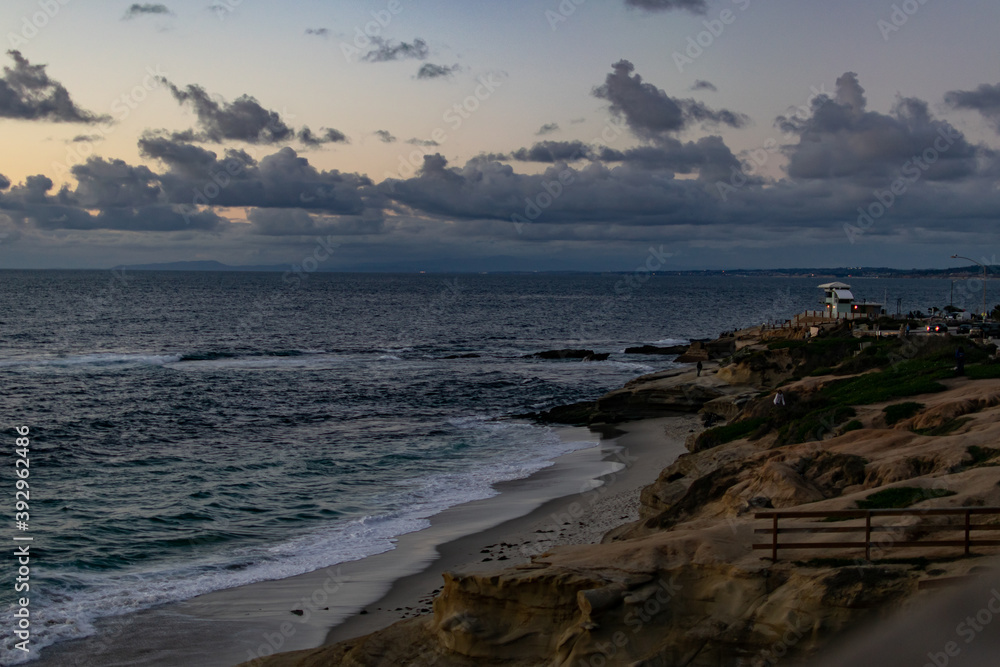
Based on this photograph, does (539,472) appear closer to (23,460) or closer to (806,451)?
(806,451)

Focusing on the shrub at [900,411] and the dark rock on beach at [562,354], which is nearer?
the shrub at [900,411]

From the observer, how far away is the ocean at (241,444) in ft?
65.6

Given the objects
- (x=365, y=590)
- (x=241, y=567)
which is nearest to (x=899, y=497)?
(x=365, y=590)

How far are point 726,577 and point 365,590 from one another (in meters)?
9.56

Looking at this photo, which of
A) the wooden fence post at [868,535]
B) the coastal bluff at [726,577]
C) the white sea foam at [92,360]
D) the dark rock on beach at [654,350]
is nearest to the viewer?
the coastal bluff at [726,577]

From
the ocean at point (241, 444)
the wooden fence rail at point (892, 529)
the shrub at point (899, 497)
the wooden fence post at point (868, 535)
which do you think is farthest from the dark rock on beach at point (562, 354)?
the wooden fence post at point (868, 535)

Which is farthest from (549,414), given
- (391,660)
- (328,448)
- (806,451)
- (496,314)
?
(496,314)

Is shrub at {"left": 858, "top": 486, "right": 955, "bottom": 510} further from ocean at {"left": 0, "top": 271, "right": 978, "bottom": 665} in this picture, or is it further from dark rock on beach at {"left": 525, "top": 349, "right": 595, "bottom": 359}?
dark rock on beach at {"left": 525, "top": 349, "right": 595, "bottom": 359}

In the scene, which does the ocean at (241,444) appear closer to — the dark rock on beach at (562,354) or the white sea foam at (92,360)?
the white sea foam at (92,360)

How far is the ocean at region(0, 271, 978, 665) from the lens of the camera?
20.0 metres

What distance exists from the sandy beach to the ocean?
736 mm

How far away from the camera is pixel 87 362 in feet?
203

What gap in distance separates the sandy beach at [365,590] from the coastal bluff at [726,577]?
192cm

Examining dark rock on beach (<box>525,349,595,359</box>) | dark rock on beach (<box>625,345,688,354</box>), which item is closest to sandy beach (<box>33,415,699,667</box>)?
dark rock on beach (<box>525,349,595,359</box>)
